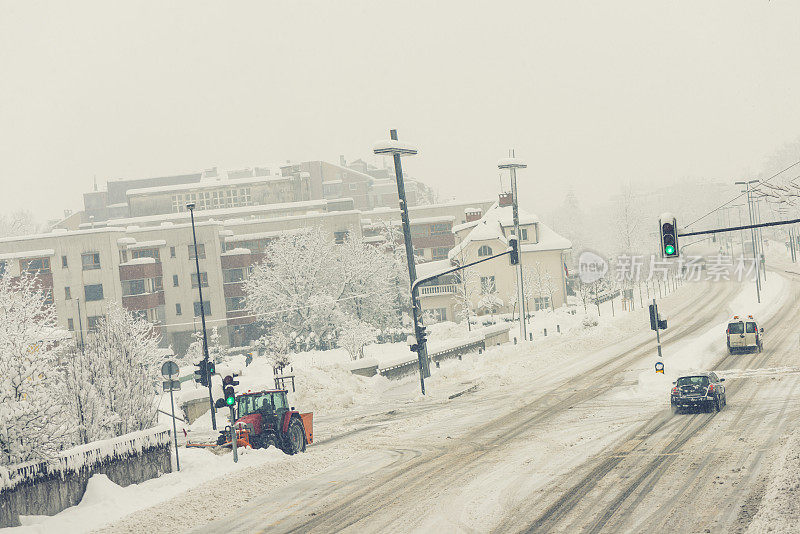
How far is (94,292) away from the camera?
2862 inches

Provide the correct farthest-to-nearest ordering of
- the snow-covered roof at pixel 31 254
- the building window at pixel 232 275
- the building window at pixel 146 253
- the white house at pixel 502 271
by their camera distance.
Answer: the white house at pixel 502 271 → the building window at pixel 232 275 → the building window at pixel 146 253 → the snow-covered roof at pixel 31 254

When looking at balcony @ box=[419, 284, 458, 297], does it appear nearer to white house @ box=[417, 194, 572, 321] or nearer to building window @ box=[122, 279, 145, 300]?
white house @ box=[417, 194, 572, 321]

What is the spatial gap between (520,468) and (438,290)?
218ft

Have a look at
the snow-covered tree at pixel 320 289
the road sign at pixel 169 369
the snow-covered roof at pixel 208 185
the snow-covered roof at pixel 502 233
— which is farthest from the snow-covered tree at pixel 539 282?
the snow-covered roof at pixel 208 185

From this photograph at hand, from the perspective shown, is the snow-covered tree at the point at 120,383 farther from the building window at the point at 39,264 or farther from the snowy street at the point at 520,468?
the building window at the point at 39,264

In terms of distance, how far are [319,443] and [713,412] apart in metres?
14.4

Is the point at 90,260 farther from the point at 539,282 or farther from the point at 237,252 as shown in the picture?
the point at 539,282

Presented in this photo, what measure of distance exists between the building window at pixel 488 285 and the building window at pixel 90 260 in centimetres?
3827

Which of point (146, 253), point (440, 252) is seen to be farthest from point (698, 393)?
point (440, 252)

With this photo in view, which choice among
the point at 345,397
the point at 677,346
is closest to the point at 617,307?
the point at 677,346

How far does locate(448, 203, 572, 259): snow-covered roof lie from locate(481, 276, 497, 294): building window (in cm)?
404

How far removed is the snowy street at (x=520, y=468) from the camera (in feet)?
55.7

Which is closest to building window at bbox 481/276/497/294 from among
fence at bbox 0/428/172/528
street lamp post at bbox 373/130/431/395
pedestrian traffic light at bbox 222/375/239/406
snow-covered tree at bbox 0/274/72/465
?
street lamp post at bbox 373/130/431/395

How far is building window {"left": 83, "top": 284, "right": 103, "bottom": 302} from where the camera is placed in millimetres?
72625
